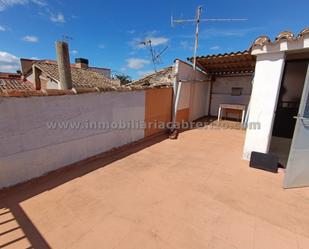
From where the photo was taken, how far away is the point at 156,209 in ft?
8.25

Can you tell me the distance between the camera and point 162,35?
11.3 meters

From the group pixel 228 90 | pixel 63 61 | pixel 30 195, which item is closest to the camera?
pixel 30 195

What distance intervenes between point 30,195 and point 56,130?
1295mm

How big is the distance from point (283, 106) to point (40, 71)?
13.7m

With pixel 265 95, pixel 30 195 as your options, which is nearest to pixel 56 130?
pixel 30 195

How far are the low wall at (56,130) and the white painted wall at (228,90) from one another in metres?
7.43

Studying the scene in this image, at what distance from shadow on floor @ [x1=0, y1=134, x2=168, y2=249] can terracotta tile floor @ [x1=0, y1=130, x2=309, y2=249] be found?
0.5 inches

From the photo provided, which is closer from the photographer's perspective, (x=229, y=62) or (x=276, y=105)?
(x=276, y=105)

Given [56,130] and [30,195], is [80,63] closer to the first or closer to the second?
[56,130]

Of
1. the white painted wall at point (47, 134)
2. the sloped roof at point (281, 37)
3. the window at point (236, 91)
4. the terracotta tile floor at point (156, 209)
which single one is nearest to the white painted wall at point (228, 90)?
the window at point (236, 91)

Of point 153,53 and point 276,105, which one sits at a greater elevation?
point 153,53

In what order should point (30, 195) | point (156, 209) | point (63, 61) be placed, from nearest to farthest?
point (156, 209)
point (30, 195)
point (63, 61)

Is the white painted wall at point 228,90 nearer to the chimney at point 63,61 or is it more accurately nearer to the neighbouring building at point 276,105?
the neighbouring building at point 276,105

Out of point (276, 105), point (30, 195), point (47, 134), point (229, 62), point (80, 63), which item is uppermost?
point (80, 63)
